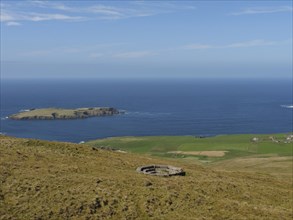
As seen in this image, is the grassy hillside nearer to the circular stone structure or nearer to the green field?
the circular stone structure

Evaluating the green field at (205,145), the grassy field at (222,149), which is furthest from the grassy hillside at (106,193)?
the green field at (205,145)

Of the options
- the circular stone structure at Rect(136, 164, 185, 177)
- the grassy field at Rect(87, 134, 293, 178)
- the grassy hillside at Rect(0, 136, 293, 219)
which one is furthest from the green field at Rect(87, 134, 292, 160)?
the grassy hillside at Rect(0, 136, 293, 219)

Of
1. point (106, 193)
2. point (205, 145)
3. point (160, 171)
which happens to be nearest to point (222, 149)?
point (205, 145)

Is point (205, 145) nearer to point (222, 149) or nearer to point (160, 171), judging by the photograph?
point (222, 149)

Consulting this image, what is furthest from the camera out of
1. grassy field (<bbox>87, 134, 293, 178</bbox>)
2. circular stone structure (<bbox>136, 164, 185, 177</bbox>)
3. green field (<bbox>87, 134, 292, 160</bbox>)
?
green field (<bbox>87, 134, 292, 160</bbox>)

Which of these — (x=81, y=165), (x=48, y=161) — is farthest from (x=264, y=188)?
(x=48, y=161)

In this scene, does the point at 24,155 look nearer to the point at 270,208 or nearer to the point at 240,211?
the point at 240,211

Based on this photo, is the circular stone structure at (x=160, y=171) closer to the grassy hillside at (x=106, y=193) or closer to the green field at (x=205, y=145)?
the grassy hillside at (x=106, y=193)
